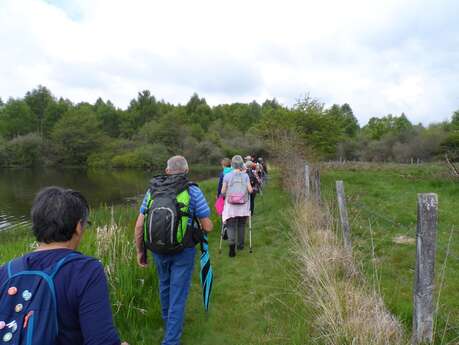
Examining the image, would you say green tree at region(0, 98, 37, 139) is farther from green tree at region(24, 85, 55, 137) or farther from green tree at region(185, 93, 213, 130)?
green tree at region(185, 93, 213, 130)

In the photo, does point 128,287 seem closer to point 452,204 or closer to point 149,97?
point 452,204

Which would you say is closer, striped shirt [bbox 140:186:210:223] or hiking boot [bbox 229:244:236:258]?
striped shirt [bbox 140:186:210:223]

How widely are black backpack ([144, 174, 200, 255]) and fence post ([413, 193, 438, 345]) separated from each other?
1.98 metres

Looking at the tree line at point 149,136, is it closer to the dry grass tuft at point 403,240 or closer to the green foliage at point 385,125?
the green foliage at point 385,125

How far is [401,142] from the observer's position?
5950 cm

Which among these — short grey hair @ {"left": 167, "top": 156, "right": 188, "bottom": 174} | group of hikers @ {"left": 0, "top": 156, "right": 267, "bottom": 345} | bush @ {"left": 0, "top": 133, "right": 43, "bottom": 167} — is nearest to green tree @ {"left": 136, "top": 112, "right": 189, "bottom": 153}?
bush @ {"left": 0, "top": 133, "right": 43, "bottom": 167}

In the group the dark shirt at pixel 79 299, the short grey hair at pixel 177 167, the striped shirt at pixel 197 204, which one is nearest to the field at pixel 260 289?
the striped shirt at pixel 197 204

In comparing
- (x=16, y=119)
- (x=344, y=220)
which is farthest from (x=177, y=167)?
(x=16, y=119)

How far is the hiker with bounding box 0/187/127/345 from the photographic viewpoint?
4.71 ft

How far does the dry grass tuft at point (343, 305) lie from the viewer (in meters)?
2.91

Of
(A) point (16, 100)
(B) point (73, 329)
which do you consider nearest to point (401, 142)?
(B) point (73, 329)

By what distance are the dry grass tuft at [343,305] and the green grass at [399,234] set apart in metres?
0.31

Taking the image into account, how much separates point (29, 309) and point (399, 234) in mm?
→ 7078

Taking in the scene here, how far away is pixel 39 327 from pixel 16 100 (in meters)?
99.9
